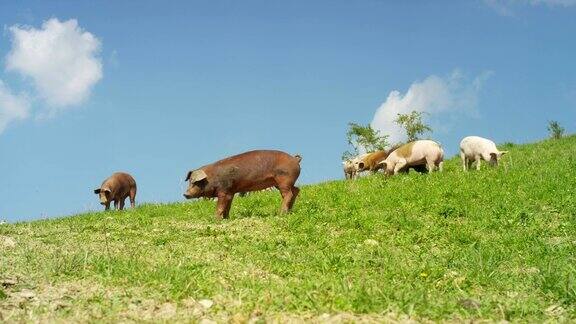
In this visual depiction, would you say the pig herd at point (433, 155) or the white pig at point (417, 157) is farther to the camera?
the white pig at point (417, 157)

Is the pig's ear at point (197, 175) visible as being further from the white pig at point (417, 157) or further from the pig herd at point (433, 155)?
the white pig at point (417, 157)

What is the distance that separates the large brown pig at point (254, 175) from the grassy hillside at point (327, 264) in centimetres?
81

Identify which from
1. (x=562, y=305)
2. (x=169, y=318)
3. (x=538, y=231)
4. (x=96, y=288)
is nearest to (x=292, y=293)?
(x=169, y=318)

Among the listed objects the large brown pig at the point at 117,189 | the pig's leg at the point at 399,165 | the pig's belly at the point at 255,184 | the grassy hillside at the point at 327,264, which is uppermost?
the large brown pig at the point at 117,189

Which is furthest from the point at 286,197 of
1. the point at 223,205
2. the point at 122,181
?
the point at 122,181

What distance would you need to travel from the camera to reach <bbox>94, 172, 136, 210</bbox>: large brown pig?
88.5 ft

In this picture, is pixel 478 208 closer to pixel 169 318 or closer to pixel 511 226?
pixel 511 226

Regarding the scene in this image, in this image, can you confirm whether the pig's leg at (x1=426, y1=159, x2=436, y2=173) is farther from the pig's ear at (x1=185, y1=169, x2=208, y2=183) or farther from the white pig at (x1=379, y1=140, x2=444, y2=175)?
the pig's ear at (x1=185, y1=169, x2=208, y2=183)

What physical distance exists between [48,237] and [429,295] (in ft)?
25.3

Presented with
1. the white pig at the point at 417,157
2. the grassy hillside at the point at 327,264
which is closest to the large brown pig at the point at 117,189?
the white pig at the point at 417,157

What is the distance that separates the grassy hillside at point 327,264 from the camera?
18.1ft

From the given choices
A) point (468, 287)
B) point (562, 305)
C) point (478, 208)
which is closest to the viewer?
point (562, 305)

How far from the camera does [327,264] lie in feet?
25.1

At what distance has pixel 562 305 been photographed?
6016 mm
